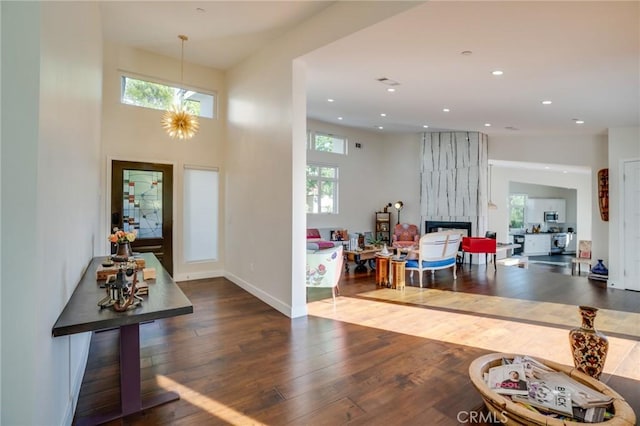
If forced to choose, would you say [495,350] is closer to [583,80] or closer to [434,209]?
[583,80]

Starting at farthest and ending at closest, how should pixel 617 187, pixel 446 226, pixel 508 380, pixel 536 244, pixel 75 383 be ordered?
1. pixel 536 244
2. pixel 446 226
3. pixel 617 187
4. pixel 75 383
5. pixel 508 380

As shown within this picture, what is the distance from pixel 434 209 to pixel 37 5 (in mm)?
9100

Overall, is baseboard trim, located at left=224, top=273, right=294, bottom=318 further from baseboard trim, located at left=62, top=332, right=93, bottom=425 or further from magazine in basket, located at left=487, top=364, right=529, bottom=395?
magazine in basket, located at left=487, top=364, right=529, bottom=395

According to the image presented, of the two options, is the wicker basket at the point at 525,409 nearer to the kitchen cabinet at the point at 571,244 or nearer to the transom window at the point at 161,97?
the transom window at the point at 161,97

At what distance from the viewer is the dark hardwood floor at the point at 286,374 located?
2256mm

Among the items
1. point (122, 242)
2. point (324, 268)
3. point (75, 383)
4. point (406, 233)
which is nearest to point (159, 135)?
point (122, 242)

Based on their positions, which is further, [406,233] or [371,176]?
[371,176]

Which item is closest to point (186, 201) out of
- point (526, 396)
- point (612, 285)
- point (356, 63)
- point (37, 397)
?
point (356, 63)

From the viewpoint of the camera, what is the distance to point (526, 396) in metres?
2.11

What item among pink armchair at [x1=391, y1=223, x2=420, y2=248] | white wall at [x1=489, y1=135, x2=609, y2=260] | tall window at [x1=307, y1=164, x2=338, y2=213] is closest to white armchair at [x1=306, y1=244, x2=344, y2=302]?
tall window at [x1=307, y1=164, x2=338, y2=213]

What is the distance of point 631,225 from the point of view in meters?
6.09

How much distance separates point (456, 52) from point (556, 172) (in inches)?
393

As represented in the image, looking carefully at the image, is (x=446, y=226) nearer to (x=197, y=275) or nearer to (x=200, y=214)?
(x=200, y=214)

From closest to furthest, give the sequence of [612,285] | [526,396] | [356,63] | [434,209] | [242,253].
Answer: [526,396], [356,63], [242,253], [612,285], [434,209]
